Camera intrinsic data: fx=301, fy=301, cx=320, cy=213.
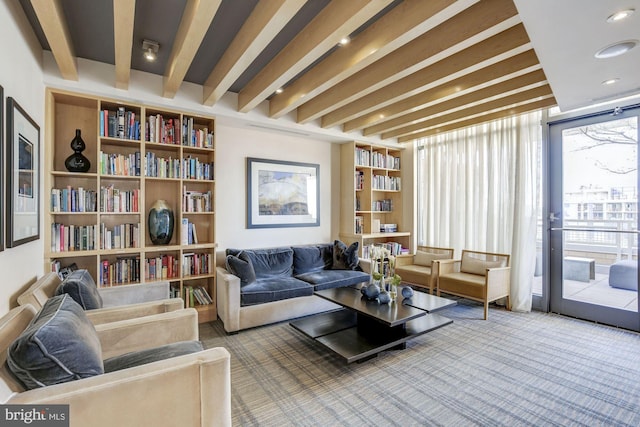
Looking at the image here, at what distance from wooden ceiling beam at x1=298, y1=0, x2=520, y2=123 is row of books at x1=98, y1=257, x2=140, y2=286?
2.89m

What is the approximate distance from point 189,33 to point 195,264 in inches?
101

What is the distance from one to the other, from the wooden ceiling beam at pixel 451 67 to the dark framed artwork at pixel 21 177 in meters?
2.73

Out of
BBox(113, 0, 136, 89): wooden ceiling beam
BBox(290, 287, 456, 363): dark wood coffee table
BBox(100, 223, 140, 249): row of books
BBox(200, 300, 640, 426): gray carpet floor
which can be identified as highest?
BBox(113, 0, 136, 89): wooden ceiling beam

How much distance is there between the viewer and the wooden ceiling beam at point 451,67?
7.52ft

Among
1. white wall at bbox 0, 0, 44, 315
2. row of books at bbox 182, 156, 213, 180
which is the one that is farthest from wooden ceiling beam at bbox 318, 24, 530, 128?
white wall at bbox 0, 0, 44, 315

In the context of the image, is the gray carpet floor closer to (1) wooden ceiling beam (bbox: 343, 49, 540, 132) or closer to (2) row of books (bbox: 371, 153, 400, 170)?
(1) wooden ceiling beam (bbox: 343, 49, 540, 132)

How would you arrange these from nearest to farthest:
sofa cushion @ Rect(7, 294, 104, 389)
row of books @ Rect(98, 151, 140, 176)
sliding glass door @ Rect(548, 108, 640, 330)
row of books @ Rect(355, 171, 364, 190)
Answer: sofa cushion @ Rect(7, 294, 104, 389) → row of books @ Rect(98, 151, 140, 176) → sliding glass door @ Rect(548, 108, 640, 330) → row of books @ Rect(355, 171, 364, 190)

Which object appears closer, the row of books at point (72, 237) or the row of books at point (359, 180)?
the row of books at point (72, 237)

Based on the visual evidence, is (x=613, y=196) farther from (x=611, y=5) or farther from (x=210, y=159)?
(x=210, y=159)

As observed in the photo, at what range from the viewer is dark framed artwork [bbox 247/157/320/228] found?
439cm

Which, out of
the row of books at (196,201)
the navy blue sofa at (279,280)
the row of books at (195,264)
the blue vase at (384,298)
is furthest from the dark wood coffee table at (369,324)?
the row of books at (196,201)

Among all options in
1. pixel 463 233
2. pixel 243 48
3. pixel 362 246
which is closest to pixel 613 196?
pixel 463 233

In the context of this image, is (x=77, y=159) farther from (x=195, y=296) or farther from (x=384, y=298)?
(x=384, y=298)

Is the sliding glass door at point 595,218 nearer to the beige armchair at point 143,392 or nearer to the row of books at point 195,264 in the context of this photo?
the beige armchair at point 143,392
